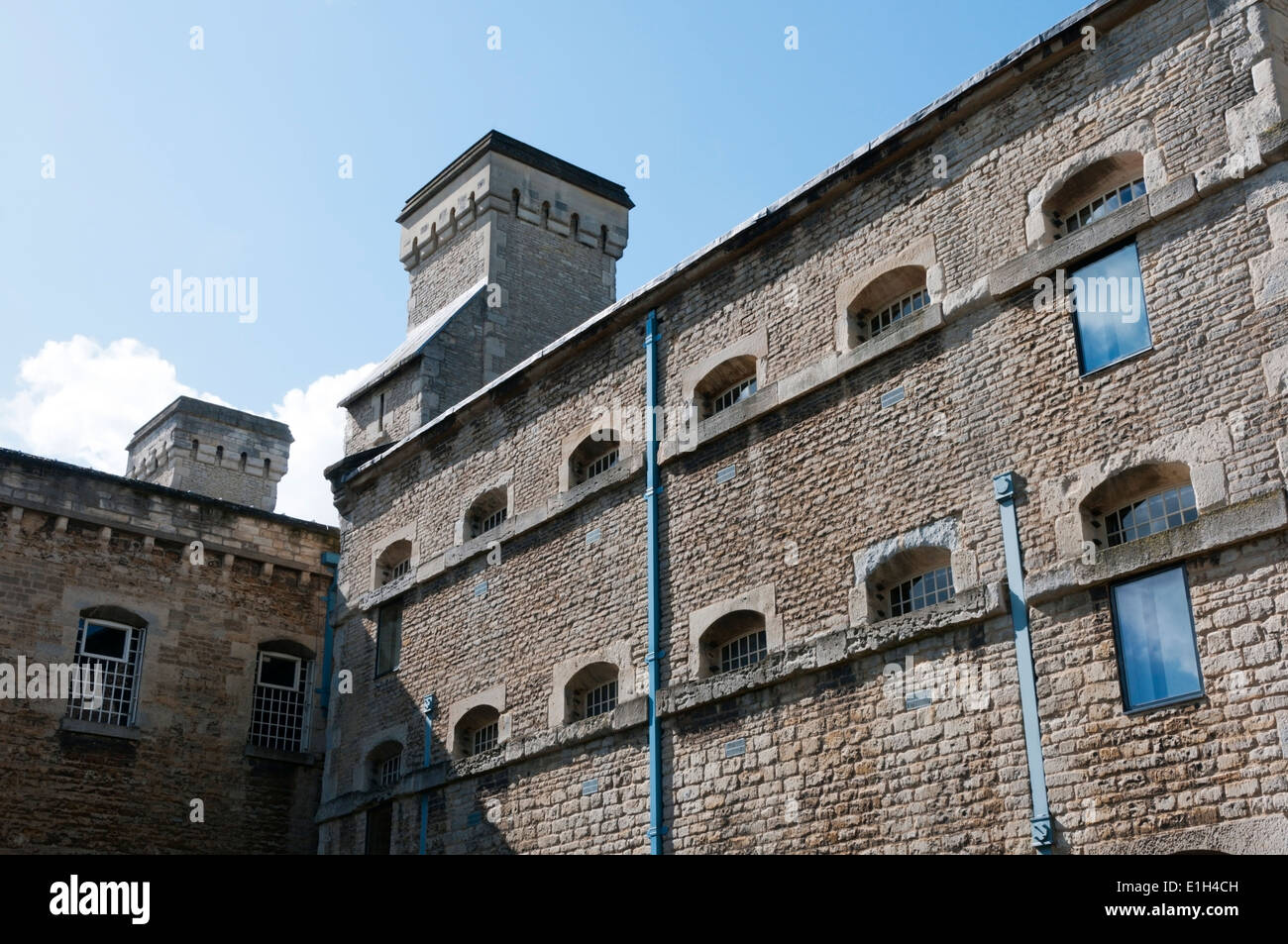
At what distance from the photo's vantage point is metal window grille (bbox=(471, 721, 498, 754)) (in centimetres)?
1833

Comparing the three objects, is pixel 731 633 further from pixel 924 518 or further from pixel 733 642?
pixel 924 518

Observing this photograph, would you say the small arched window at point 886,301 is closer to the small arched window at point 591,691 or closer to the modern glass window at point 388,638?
the small arched window at point 591,691

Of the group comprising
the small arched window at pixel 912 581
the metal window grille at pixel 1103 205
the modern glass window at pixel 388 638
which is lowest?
the small arched window at pixel 912 581

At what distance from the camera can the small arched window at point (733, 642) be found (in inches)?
598

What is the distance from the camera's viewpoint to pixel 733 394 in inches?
655

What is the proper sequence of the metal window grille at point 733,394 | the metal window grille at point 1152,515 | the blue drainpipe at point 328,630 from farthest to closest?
the blue drainpipe at point 328,630 < the metal window grille at point 733,394 < the metal window grille at point 1152,515

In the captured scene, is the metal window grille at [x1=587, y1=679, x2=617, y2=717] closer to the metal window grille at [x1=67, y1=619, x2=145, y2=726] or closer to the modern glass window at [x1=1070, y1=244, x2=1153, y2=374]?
the modern glass window at [x1=1070, y1=244, x2=1153, y2=374]

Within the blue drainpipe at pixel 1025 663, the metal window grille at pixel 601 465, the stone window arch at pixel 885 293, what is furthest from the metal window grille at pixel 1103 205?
the metal window grille at pixel 601 465

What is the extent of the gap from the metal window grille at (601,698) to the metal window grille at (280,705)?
6.70 metres

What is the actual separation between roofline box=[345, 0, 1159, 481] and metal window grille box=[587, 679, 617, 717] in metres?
4.63

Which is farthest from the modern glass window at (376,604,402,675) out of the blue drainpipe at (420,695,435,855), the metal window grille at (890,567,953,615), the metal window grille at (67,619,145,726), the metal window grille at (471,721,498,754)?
the metal window grille at (890,567,953,615)

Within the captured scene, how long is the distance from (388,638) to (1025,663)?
11.3 metres
